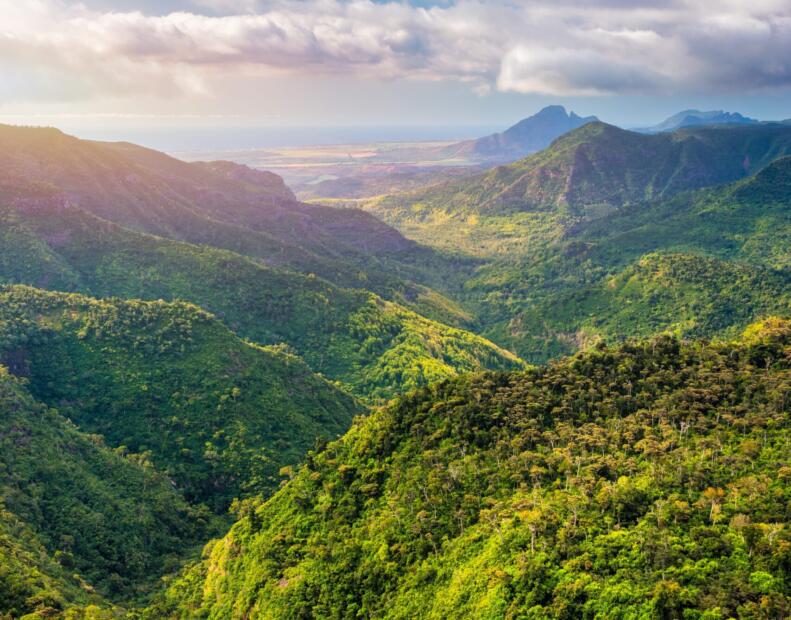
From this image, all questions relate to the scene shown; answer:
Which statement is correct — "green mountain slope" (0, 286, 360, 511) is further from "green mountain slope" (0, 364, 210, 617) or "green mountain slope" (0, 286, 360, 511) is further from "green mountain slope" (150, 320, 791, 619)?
"green mountain slope" (150, 320, 791, 619)

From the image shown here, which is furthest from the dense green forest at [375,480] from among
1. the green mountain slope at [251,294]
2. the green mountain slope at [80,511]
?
the green mountain slope at [251,294]

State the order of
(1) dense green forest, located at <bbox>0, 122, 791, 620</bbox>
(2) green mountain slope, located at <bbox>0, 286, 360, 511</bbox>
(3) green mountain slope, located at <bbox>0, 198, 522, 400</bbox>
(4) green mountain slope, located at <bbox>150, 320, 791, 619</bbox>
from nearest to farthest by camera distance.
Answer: (4) green mountain slope, located at <bbox>150, 320, 791, 619</bbox> < (1) dense green forest, located at <bbox>0, 122, 791, 620</bbox> < (2) green mountain slope, located at <bbox>0, 286, 360, 511</bbox> < (3) green mountain slope, located at <bbox>0, 198, 522, 400</bbox>

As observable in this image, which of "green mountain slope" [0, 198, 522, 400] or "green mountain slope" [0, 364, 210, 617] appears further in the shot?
"green mountain slope" [0, 198, 522, 400]

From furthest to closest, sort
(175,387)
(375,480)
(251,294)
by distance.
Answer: (251,294) < (175,387) < (375,480)

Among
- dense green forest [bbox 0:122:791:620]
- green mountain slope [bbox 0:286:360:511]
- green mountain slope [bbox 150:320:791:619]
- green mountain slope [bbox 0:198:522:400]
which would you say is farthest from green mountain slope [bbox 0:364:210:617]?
green mountain slope [bbox 0:198:522:400]

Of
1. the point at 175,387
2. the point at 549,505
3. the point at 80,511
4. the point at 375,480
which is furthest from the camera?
the point at 175,387

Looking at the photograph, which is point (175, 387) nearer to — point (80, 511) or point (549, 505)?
point (80, 511)

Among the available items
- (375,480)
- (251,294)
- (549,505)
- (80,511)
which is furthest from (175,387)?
(549,505)
